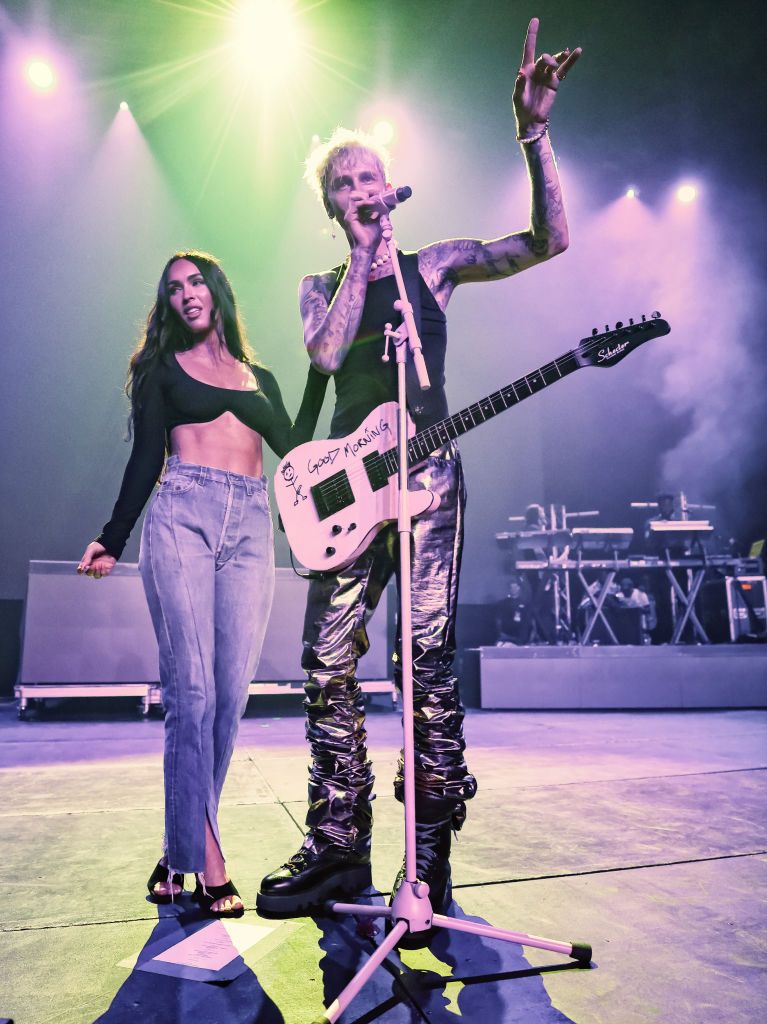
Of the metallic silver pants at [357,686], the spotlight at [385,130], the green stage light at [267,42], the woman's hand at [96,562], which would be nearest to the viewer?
A: the metallic silver pants at [357,686]

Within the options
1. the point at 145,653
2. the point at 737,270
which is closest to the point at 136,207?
the point at 145,653

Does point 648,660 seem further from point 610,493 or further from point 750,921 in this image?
point 750,921

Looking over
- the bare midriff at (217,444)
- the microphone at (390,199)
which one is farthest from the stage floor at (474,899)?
the microphone at (390,199)

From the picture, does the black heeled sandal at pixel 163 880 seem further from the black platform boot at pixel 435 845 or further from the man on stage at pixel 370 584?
the black platform boot at pixel 435 845

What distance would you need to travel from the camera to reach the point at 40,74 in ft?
24.7

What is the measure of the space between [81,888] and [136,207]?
A: 26.6ft

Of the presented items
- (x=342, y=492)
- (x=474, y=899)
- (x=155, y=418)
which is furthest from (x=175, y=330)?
(x=474, y=899)

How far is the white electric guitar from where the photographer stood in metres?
1.81

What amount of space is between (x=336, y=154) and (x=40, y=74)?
25.4 feet

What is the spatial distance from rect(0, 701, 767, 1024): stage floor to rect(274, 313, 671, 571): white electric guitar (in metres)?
0.96

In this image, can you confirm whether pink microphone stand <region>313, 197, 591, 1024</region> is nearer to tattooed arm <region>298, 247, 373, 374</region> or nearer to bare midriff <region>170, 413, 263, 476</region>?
tattooed arm <region>298, 247, 373, 374</region>

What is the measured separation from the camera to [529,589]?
8406mm

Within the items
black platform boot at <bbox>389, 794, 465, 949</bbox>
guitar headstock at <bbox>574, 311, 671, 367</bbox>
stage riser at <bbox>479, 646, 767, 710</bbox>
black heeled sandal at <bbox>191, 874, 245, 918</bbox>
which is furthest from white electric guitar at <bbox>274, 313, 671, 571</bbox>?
stage riser at <bbox>479, 646, 767, 710</bbox>

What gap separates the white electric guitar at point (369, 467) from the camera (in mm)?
1811
